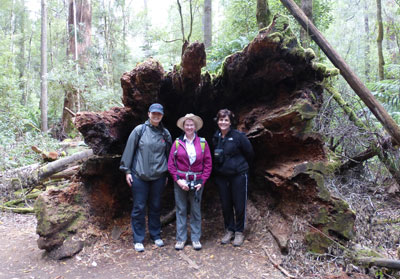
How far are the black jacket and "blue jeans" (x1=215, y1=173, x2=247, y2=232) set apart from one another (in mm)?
140

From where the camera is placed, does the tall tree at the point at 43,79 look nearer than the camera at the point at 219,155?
No

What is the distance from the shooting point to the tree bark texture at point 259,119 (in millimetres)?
4227

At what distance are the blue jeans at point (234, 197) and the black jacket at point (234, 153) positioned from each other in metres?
0.14

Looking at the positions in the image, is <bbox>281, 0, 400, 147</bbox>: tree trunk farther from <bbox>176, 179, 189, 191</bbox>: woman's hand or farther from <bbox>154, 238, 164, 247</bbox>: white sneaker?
<bbox>154, 238, 164, 247</bbox>: white sneaker

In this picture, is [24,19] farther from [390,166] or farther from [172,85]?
[390,166]

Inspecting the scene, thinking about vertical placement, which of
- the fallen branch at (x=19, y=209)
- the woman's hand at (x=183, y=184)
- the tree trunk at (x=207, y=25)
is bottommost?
the fallen branch at (x=19, y=209)

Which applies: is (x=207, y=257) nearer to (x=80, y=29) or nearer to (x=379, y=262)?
(x=379, y=262)

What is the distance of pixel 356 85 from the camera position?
5.08 meters

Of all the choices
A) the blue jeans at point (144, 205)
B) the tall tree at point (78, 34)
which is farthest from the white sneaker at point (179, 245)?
the tall tree at point (78, 34)

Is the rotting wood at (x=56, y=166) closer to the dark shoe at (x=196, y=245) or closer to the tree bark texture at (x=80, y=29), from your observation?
the dark shoe at (x=196, y=245)

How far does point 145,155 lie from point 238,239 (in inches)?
79.8

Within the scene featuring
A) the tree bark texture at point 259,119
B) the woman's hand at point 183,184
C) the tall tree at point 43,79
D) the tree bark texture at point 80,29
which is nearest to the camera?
the tree bark texture at point 259,119

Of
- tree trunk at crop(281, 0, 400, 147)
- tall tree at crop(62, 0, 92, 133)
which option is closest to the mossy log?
tree trunk at crop(281, 0, 400, 147)

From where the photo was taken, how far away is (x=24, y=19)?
29766mm
